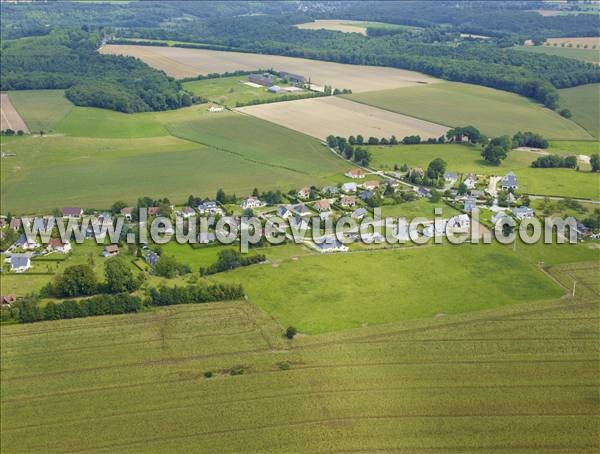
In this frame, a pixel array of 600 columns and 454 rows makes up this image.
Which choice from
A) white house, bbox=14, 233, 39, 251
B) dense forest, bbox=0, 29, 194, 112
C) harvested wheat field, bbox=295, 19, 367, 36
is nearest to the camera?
white house, bbox=14, 233, 39, 251

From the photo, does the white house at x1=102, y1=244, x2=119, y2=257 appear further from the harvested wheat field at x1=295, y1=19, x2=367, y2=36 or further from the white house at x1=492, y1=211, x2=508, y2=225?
the harvested wheat field at x1=295, y1=19, x2=367, y2=36

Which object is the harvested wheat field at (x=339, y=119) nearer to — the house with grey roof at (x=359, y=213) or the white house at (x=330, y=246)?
the house with grey roof at (x=359, y=213)

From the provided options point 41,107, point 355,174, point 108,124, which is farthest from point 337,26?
point 355,174

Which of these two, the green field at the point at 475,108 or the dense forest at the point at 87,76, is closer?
the green field at the point at 475,108

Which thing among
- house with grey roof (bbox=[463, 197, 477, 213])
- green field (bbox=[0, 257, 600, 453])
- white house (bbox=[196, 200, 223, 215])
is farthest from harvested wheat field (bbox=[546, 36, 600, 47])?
green field (bbox=[0, 257, 600, 453])

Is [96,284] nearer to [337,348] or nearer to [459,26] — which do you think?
[337,348]

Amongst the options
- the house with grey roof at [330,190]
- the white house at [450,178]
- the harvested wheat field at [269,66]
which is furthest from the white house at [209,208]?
the harvested wheat field at [269,66]
